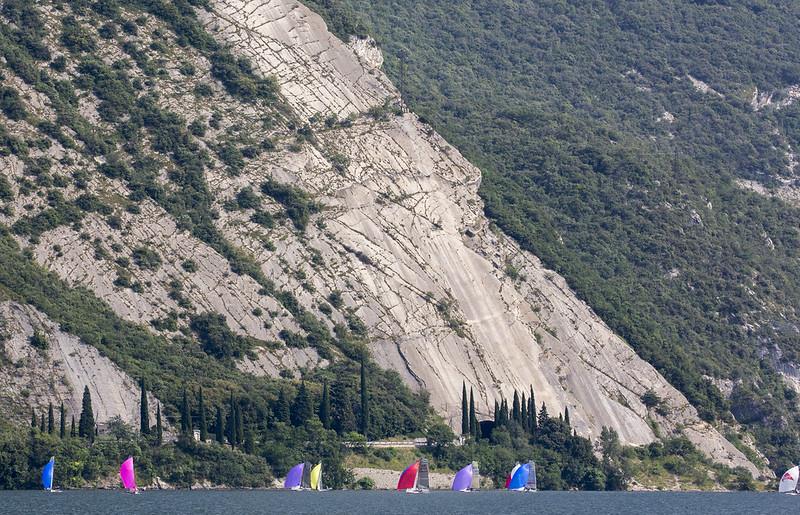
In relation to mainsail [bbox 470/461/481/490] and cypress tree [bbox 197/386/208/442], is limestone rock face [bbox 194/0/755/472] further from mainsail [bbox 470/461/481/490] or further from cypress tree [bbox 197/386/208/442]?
cypress tree [bbox 197/386/208/442]

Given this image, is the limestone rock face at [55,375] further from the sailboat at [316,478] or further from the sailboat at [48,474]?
the sailboat at [316,478]

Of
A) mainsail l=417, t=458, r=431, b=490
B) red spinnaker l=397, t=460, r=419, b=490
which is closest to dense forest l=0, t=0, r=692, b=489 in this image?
red spinnaker l=397, t=460, r=419, b=490

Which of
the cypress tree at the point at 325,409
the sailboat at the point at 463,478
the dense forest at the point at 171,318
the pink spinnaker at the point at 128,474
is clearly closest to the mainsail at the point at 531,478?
the dense forest at the point at 171,318

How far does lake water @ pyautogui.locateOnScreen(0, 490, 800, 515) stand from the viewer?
11881 cm

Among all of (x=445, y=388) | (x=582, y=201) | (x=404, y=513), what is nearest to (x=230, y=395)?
(x=445, y=388)

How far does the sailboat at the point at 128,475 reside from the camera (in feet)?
437

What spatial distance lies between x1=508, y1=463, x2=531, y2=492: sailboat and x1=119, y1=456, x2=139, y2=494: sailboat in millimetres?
25900

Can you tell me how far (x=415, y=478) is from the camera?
141 metres

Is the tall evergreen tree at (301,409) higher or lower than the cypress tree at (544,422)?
lower

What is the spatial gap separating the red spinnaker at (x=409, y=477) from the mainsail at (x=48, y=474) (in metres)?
22.3

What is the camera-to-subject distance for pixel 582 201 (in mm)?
197250

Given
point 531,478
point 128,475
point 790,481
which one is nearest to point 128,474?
point 128,475

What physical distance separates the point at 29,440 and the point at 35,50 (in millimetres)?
45393

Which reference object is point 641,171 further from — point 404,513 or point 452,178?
point 404,513
